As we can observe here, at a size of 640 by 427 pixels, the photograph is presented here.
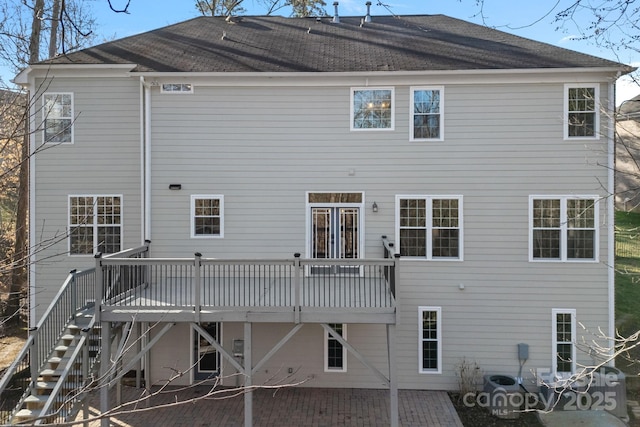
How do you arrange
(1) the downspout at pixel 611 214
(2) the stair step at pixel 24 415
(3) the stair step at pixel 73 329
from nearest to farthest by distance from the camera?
(2) the stair step at pixel 24 415 → (3) the stair step at pixel 73 329 → (1) the downspout at pixel 611 214

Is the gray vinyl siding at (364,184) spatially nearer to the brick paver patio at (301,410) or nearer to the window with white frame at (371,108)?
the window with white frame at (371,108)

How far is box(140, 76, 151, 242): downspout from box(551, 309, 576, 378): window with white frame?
9781mm

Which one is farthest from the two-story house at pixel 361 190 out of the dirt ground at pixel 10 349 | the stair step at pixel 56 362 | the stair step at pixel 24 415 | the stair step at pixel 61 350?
the stair step at pixel 24 415

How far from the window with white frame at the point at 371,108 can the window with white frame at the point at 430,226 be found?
1894 millimetres

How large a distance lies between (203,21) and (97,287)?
9466mm

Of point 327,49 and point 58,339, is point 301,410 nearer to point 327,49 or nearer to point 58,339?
point 58,339

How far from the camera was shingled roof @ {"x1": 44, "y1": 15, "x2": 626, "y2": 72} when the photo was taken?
9883 mm

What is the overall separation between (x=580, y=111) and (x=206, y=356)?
1063 centimetres

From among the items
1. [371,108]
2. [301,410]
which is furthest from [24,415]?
[371,108]

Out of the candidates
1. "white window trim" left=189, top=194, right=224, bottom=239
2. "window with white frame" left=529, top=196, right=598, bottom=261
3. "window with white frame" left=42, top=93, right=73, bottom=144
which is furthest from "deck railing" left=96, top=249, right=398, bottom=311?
"window with white frame" left=42, top=93, right=73, bottom=144

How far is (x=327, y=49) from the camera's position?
36.0ft

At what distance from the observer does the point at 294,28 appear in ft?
41.7

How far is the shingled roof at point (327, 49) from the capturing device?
988cm

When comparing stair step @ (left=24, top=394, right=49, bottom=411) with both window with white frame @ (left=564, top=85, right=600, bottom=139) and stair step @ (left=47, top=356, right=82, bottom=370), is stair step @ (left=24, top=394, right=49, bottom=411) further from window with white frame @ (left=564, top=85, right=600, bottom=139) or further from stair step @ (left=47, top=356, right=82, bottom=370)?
window with white frame @ (left=564, top=85, right=600, bottom=139)
